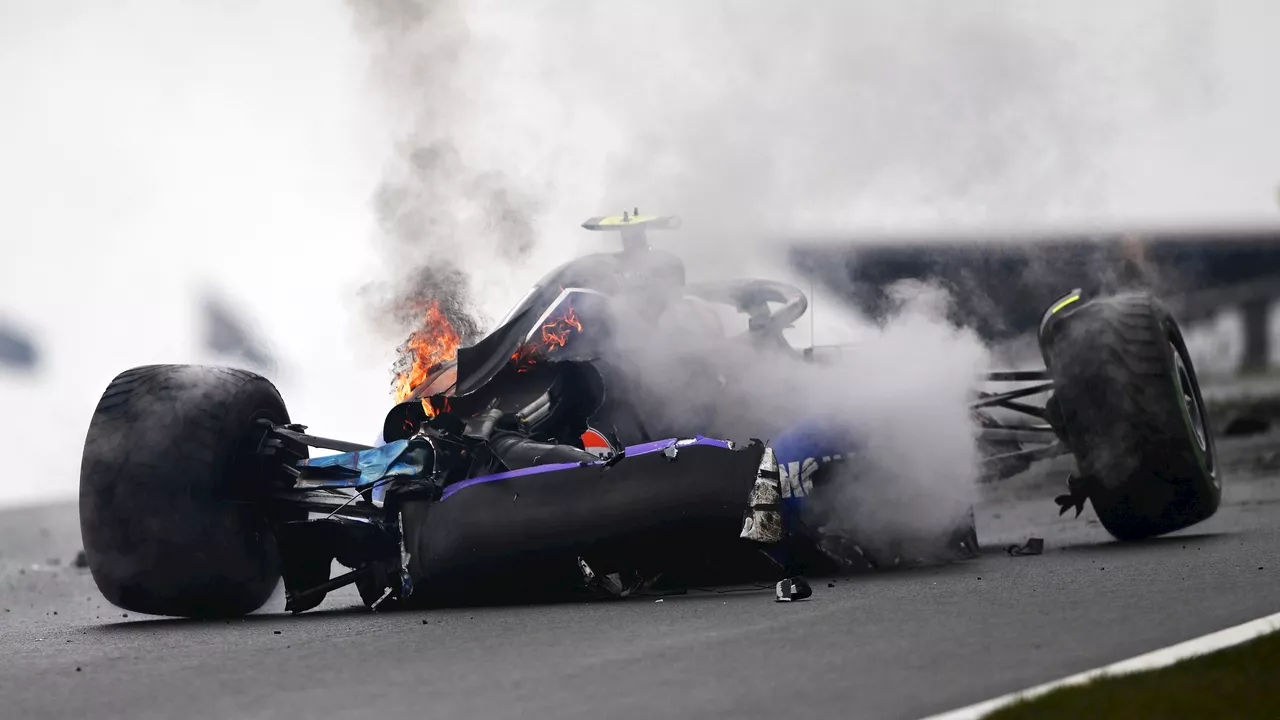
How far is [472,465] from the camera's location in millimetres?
8625

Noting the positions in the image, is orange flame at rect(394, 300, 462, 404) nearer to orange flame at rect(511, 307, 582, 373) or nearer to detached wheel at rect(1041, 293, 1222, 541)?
orange flame at rect(511, 307, 582, 373)

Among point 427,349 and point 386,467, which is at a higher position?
point 427,349

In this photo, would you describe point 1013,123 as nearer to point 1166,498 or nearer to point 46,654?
point 1166,498

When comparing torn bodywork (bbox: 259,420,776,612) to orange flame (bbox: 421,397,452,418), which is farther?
orange flame (bbox: 421,397,452,418)

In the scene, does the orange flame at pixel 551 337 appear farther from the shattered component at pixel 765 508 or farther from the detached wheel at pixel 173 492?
the shattered component at pixel 765 508

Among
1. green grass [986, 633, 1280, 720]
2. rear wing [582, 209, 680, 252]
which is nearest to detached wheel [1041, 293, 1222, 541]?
rear wing [582, 209, 680, 252]

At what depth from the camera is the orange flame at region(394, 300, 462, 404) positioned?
33.9 feet

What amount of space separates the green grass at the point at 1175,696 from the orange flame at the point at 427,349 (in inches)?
225

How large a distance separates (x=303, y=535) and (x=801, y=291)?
12.7 ft

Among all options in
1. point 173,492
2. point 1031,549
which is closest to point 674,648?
point 173,492

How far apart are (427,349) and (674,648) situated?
4.81 meters

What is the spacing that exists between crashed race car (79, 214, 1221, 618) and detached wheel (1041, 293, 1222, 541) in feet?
0.04

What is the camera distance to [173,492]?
28.2 ft

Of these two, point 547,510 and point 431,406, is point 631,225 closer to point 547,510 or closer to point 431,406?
point 431,406
